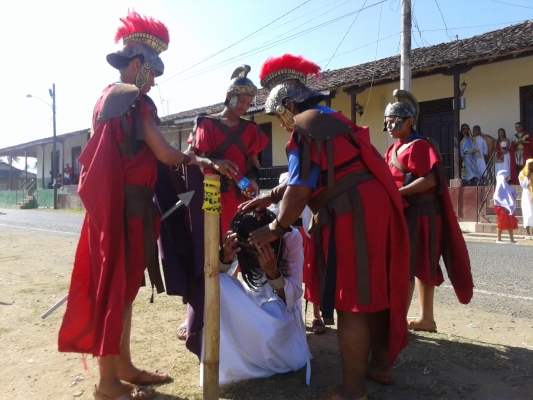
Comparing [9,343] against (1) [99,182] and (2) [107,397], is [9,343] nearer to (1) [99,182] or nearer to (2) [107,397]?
(2) [107,397]

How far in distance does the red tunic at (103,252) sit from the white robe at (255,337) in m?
0.62

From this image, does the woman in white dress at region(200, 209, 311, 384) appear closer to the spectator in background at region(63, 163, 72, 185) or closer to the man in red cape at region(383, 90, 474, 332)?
the man in red cape at region(383, 90, 474, 332)

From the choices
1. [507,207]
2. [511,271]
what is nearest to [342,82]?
[507,207]

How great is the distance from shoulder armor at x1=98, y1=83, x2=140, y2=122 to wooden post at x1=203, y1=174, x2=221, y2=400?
0.60 meters

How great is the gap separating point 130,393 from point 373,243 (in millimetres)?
1528

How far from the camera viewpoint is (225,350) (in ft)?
9.63

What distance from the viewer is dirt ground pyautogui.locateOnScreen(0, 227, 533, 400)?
2.84m

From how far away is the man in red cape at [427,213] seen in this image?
354cm

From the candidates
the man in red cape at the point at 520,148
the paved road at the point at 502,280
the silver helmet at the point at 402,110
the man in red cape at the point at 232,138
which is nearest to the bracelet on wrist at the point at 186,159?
the man in red cape at the point at 232,138

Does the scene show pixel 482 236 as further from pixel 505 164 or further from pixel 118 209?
pixel 118 209

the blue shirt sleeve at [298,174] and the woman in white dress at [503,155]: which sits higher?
the woman in white dress at [503,155]

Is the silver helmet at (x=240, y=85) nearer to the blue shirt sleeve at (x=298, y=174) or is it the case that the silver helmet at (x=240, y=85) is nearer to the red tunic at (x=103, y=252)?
the red tunic at (x=103, y=252)

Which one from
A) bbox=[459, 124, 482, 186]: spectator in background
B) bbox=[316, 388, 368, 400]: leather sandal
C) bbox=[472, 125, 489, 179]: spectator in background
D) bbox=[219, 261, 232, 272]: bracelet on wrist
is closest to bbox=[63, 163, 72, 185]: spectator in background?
bbox=[459, 124, 482, 186]: spectator in background

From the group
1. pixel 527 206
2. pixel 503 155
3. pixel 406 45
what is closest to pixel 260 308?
pixel 527 206
